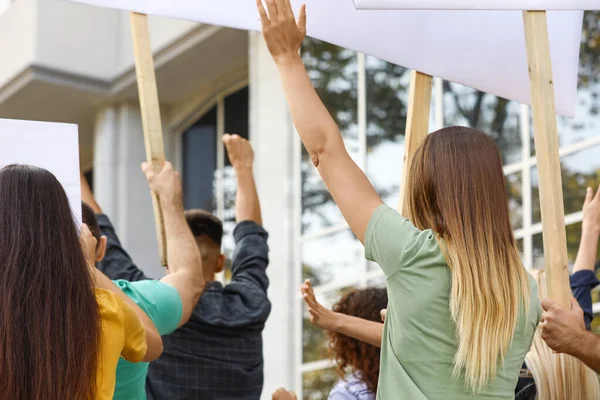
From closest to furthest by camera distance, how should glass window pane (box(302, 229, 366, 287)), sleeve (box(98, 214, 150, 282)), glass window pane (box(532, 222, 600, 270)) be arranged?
sleeve (box(98, 214, 150, 282)) < glass window pane (box(532, 222, 600, 270)) < glass window pane (box(302, 229, 366, 287))

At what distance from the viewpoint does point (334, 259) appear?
7809 millimetres

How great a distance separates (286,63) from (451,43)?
864mm

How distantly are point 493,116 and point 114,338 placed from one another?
4.12 meters

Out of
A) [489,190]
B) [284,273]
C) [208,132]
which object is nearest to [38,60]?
[208,132]

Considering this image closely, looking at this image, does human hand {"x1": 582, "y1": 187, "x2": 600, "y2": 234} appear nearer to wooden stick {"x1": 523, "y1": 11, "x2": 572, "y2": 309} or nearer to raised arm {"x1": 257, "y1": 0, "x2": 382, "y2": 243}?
wooden stick {"x1": 523, "y1": 11, "x2": 572, "y2": 309}

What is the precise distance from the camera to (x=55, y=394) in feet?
7.11

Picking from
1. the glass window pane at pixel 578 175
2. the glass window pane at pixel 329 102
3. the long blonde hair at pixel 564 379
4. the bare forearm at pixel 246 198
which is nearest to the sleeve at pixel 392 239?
the long blonde hair at pixel 564 379

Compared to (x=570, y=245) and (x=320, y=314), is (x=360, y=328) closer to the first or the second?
(x=320, y=314)

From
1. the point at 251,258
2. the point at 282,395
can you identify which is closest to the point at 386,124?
the point at 251,258

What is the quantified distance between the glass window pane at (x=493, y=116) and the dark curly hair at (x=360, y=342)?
268cm

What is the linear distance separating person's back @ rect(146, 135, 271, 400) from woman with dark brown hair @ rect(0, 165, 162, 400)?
1244 mm

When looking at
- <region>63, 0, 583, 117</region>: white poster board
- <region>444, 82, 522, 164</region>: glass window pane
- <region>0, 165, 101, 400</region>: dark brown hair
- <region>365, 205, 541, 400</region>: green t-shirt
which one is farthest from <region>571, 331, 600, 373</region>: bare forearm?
<region>444, 82, 522, 164</region>: glass window pane

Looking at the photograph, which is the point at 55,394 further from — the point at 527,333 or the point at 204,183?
the point at 204,183

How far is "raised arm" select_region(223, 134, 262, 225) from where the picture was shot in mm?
3889
